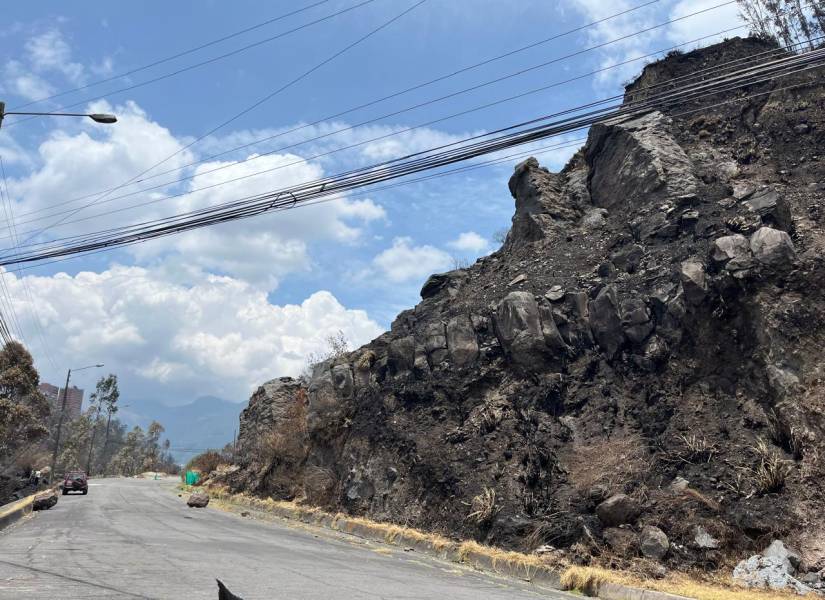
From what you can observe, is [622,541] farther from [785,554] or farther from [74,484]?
[74,484]

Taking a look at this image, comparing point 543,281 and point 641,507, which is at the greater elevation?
point 543,281

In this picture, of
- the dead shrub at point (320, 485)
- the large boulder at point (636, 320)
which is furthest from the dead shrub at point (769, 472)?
the dead shrub at point (320, 485)

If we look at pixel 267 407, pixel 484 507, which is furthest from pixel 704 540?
pixel 267 407

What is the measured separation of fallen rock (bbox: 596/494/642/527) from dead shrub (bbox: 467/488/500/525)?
10.2 ft

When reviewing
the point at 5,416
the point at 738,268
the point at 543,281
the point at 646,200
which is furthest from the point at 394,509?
the point at 5,416

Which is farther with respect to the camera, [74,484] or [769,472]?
[74,484]

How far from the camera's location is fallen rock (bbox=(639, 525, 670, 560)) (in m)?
12.0

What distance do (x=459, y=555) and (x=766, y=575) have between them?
6.97 meters

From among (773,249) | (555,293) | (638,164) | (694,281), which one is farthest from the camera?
(638,164)

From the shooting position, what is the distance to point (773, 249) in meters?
16.2

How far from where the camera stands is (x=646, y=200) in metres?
22.5

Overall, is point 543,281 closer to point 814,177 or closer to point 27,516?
point 814,177

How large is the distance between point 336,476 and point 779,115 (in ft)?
74.9

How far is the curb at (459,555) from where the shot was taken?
10.8 meters
